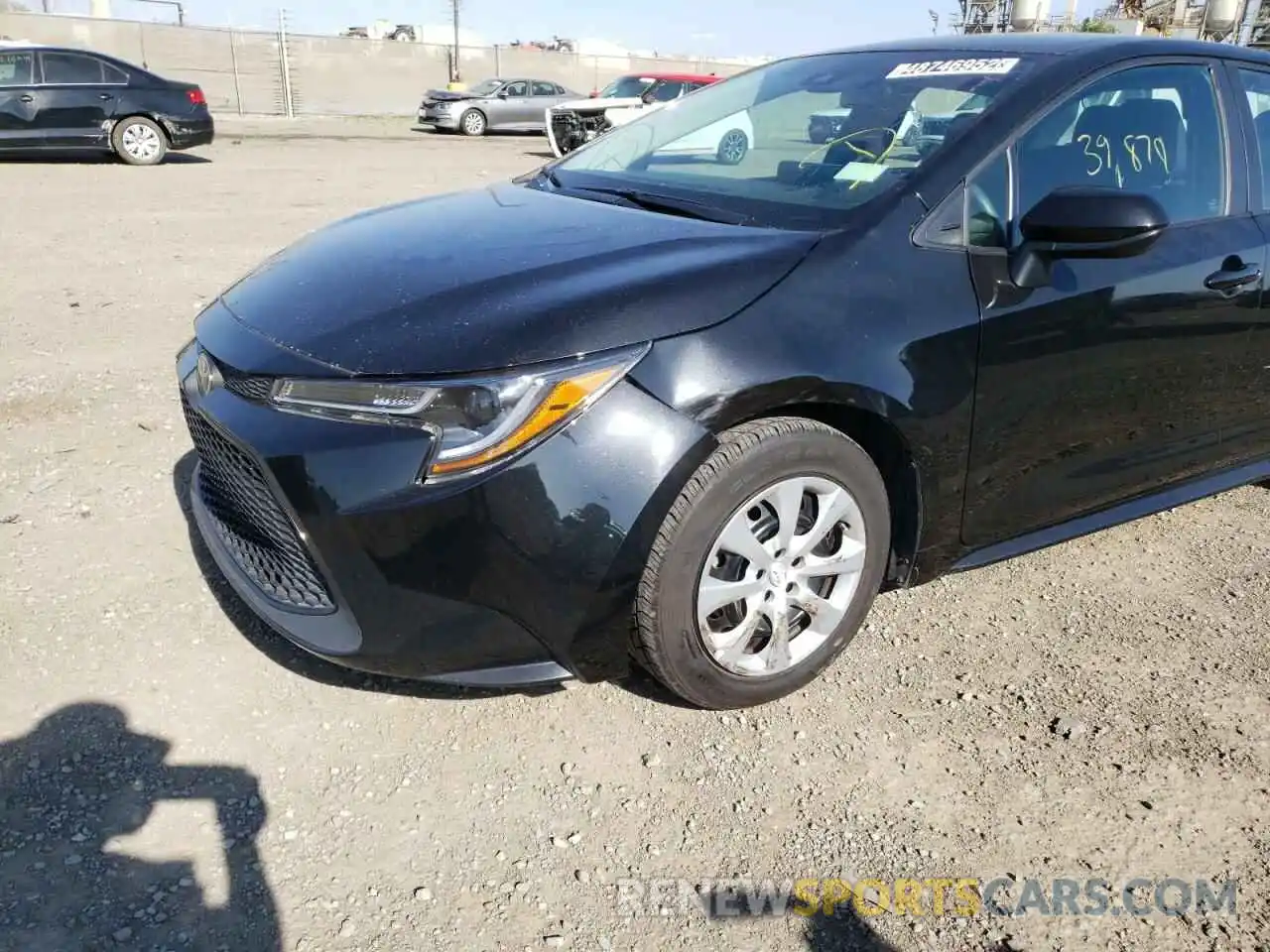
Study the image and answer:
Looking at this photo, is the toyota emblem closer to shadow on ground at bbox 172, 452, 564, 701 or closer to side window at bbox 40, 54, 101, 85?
shadow on ground at bbox 172, 452, 564, 701

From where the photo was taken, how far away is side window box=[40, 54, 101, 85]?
1280cm

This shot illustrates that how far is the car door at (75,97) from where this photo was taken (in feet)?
41.8

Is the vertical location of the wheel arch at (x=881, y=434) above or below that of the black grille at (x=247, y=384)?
below

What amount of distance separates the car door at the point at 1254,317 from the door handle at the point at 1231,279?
0.12 metres

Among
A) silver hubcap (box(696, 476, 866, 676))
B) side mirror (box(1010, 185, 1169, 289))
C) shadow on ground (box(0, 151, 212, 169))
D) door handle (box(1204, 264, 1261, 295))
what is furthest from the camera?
shadow on ground (box(0, 151, 212, 169))

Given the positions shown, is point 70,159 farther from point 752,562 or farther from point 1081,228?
point 1081,228

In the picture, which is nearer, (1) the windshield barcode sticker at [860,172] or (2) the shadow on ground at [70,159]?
(1) the windshield barcode sticker at [860,172]

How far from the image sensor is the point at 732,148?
3307 millimetres

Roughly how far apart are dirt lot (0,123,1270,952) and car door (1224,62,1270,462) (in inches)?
19.4

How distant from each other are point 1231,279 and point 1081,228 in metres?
0.88

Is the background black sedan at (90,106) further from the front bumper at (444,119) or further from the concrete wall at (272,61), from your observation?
the concrete wall at (272,61)

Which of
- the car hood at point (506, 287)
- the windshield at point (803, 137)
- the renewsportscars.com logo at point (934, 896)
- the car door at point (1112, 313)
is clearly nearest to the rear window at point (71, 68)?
the windshield at point (803, 137)

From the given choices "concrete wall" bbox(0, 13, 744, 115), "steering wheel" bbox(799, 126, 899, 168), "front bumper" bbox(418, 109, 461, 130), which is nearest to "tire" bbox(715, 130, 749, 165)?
"steering wheel" bbox(799, 126, 899, 168)

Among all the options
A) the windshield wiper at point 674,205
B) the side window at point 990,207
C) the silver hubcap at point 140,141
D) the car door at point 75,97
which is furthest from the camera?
the silver hubcap at point 140,141
